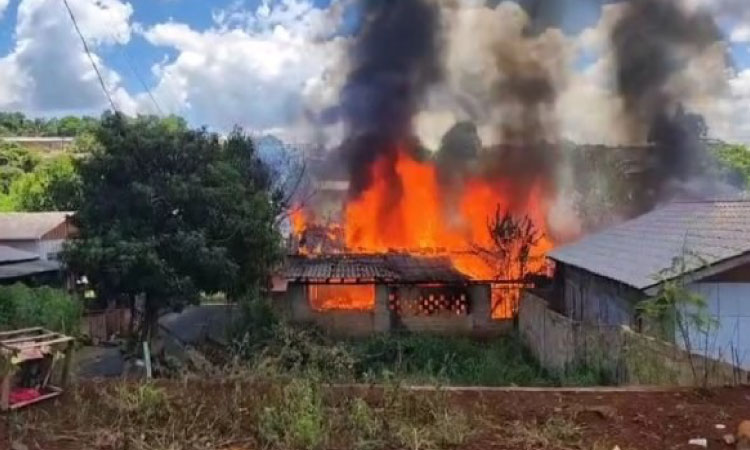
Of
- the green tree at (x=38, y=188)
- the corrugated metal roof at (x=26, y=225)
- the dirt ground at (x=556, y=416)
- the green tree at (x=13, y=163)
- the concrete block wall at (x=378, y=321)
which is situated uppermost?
the green tree at (x=13, y=163)

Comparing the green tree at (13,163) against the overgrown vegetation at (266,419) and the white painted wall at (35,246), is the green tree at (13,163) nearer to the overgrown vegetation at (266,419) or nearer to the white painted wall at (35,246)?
the white painted wall at (35,246)

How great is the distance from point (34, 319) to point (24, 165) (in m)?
31.8

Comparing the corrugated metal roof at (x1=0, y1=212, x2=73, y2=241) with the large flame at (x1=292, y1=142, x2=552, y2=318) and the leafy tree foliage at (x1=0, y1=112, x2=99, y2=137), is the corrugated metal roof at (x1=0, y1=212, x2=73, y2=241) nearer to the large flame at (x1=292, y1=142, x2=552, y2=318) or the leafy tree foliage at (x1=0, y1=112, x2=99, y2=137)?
the large flame at (x1=292, y1=142, x2=552, y2=318)

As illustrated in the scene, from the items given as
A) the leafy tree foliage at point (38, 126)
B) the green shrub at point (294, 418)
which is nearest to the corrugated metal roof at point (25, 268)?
the green shrub at point (294, 418)

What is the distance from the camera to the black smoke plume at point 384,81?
95.0 feet

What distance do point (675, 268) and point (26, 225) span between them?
25240 millimetres

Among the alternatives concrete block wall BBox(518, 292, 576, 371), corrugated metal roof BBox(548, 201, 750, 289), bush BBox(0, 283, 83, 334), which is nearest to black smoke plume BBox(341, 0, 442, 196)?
concrete block wall BBox(518, 292, 576, 371)

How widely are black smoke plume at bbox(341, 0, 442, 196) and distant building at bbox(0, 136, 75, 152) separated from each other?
2368 centimetres

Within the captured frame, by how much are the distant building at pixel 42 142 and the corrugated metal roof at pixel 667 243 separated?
1496 inches

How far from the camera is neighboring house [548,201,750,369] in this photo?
401 inches

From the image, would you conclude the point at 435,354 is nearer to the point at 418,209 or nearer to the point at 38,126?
the point at 418,209

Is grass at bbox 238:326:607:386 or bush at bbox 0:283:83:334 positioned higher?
bush at bbox 0:283:83:334

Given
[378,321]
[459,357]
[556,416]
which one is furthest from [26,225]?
[556,416]

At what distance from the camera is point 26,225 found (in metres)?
27.8
